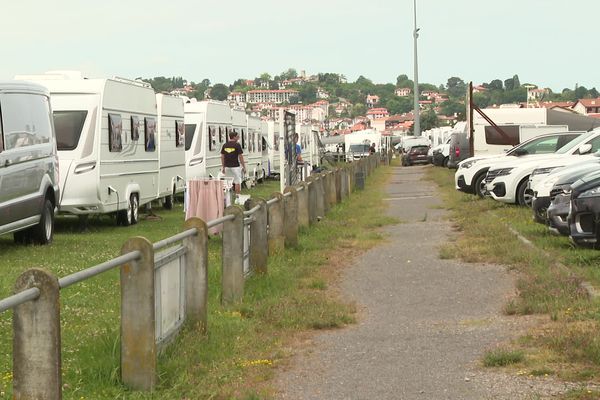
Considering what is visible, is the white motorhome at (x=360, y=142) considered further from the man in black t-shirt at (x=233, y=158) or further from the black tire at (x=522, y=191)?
the black tire at (x=522, y=191)

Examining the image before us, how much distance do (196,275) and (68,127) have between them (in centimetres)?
1175

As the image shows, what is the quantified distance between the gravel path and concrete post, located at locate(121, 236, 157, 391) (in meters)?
0.85

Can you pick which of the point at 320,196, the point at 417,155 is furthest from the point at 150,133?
the point at 417,155

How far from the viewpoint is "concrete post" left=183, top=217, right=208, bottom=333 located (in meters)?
9.02

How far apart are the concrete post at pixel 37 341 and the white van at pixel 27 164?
32.3 feet

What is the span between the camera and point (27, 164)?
53.6 ft

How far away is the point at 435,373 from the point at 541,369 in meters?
0.68

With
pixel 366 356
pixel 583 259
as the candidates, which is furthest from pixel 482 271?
pixel 366 356

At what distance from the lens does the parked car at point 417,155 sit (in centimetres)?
7206

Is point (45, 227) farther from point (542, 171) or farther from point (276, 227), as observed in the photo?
point (542, 171)

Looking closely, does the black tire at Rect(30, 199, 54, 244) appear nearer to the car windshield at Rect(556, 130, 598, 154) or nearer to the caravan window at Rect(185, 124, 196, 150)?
the car windshield at Rect(556, 130, 598, 154)

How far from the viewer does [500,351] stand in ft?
27.2

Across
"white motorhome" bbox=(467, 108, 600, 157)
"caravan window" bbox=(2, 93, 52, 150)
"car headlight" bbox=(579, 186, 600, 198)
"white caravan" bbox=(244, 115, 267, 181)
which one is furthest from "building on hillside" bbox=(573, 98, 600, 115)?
"car headlight" bbox=(579, 186, 600, 198)

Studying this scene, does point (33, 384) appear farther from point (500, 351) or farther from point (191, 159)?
point (191, 159)
